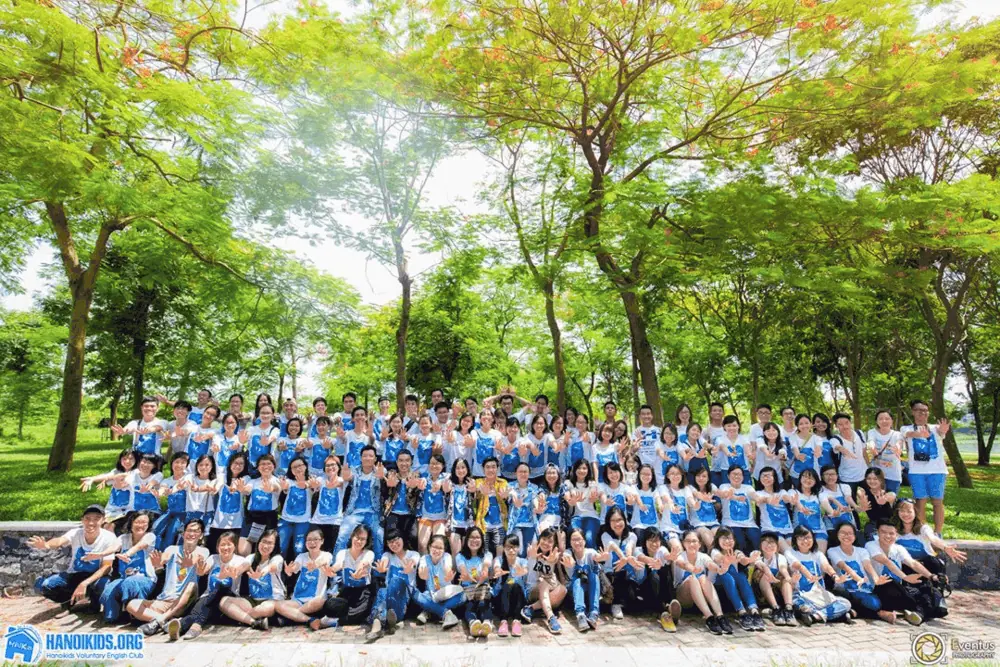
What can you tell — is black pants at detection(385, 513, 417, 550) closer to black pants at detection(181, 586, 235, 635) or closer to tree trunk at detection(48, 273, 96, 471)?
black pants at detection(181, 586, 235, 635)

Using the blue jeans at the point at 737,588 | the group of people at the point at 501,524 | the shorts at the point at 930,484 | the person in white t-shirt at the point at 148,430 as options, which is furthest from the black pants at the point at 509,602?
the shorts at the point at 930,484

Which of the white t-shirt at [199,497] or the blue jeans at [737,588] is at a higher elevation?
the white t-shirt at [199,497]

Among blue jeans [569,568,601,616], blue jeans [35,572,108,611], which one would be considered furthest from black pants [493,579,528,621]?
blue jeans [35,572,108,611]

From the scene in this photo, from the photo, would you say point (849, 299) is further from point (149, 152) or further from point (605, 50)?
point (149, 152)

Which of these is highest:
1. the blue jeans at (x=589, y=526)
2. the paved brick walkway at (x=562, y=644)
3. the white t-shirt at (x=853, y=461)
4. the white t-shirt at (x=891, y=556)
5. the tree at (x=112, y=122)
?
the tree at (x=112, y=122)

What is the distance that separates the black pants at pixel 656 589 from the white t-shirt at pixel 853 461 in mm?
3096

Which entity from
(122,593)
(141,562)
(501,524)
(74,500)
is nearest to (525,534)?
(501,524)

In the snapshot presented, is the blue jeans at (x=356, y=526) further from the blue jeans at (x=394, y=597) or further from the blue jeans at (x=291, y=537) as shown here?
the blue jeans at (x=394, y=597)

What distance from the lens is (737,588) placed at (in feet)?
21.5

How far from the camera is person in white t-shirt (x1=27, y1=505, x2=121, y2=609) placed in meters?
6.50

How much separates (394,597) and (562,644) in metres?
1.95

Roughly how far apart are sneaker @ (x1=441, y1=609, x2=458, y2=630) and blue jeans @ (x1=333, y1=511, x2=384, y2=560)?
1.20m

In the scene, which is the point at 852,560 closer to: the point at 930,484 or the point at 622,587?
the point at 930,484

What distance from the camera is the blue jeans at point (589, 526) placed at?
7.00 metres
